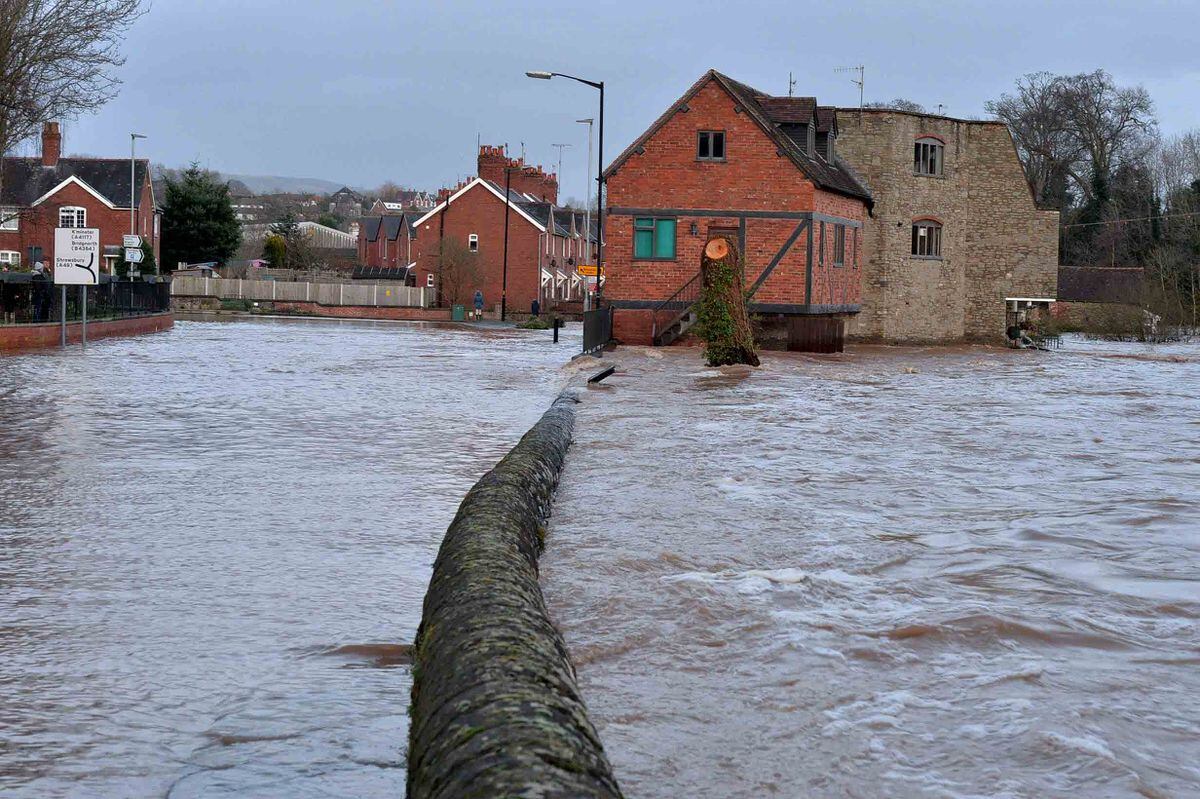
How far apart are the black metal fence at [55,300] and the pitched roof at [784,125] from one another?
15.1 meters

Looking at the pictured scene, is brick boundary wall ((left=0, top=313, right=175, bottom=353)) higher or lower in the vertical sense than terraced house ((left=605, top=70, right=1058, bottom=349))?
lower

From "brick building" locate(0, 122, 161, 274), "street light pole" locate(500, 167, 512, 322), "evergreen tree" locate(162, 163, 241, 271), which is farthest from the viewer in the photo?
"evergreen tree" locate(162, 163, 241, 271)

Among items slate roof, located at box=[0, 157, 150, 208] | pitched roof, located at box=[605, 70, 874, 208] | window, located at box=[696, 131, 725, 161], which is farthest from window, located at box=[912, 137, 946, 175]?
slate roof, located at box=[0, 157, 150, 208]

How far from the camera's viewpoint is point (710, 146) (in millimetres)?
37906

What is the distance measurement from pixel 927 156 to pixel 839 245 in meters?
8.45

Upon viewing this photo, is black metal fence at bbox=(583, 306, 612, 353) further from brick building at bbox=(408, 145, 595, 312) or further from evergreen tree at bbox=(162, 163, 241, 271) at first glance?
evergreen tree at bbox=(162, 163, 241, 271)

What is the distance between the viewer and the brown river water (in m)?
5.45

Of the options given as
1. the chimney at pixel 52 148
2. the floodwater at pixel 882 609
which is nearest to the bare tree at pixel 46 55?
the floodwater at pixel 882 609

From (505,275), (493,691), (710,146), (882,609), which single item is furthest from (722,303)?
(505,275)

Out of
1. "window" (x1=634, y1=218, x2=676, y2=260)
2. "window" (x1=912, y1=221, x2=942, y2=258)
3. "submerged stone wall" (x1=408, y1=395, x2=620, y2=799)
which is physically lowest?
"submerged stone wall" (x1=408, y1=395, x2=620, y2=799)

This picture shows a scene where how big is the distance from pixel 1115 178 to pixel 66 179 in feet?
203

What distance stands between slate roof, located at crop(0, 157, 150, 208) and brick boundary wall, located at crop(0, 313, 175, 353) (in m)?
35.9

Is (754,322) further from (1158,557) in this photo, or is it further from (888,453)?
(1158,557)

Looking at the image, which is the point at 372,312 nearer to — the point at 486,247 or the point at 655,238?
the point at 486,247
